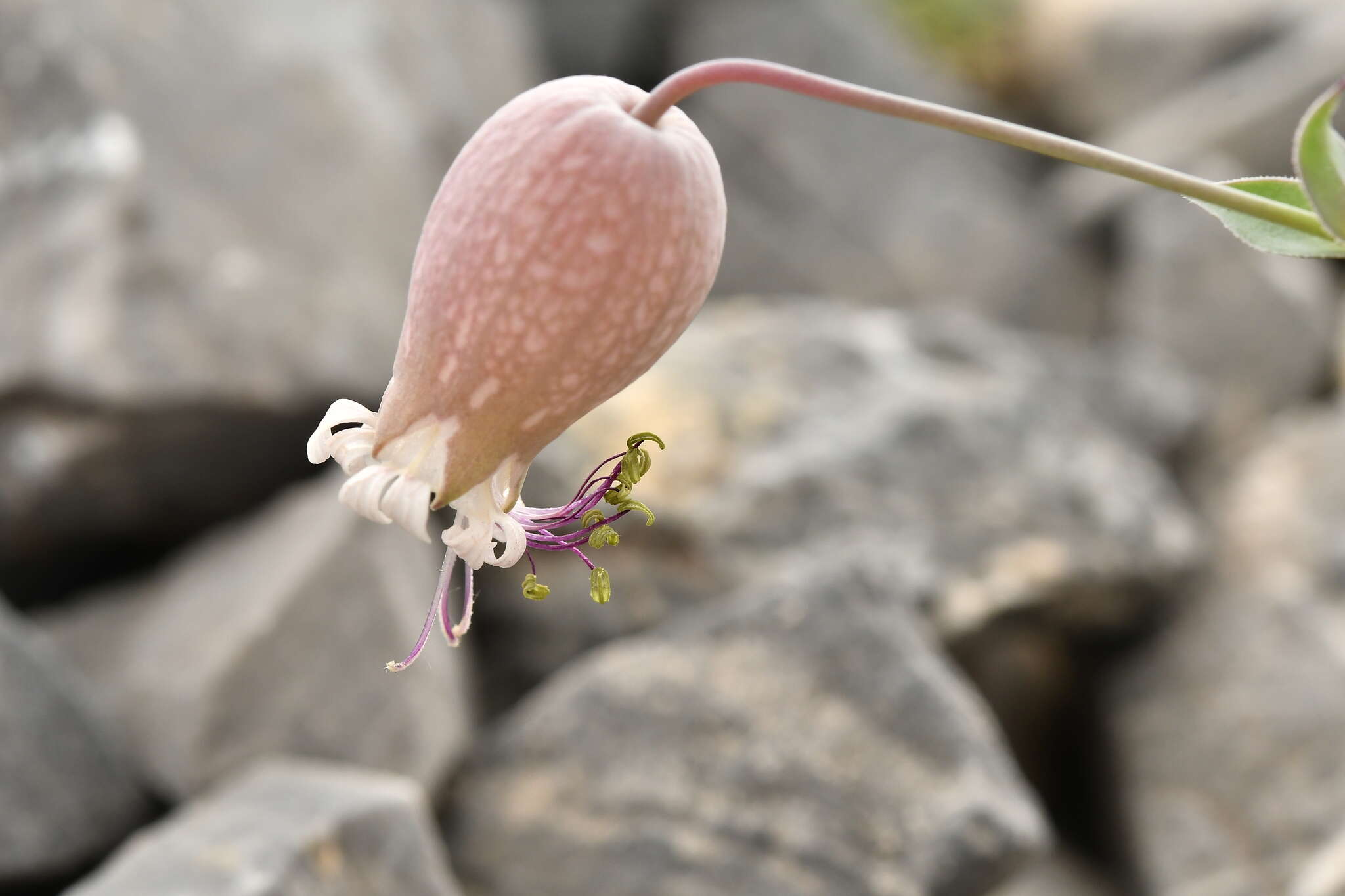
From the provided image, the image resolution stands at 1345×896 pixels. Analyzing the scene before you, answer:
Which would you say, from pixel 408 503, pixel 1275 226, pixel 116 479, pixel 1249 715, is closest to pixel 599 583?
pixel 408 503

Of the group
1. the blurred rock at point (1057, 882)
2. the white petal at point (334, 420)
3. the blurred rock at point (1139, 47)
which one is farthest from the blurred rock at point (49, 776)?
the blurred rock at point (1139, 47)

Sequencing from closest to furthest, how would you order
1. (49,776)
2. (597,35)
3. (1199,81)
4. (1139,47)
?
(49,776)
(597,35)
(1199,81)
(1139,47)

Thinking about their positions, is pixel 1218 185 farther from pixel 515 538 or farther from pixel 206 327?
pixel 206 327

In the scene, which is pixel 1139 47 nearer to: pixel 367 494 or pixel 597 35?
pixel 597 35

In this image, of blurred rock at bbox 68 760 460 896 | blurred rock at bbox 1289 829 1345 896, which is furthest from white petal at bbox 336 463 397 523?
blurred rock at bbox 1289 829 1345 896

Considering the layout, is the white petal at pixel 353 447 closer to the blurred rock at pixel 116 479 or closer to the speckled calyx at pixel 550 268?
the speckled calyx at pixel 550 268

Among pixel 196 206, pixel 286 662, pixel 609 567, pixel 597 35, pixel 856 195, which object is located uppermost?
pixel 597 35

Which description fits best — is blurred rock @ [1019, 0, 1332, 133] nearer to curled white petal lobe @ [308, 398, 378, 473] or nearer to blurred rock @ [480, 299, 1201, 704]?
blurred rock @ [480, 299, 1201, 704]
